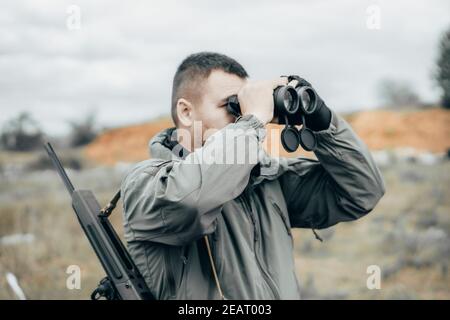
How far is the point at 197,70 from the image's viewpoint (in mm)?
3154

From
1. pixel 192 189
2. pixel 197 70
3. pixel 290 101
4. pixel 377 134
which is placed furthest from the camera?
pixel 377 134

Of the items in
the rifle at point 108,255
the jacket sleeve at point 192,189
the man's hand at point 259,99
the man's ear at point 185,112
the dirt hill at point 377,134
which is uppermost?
the man's hand at point 259,99

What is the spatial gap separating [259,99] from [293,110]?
14 centimetres

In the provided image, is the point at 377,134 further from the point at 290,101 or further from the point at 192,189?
the point at 192,189

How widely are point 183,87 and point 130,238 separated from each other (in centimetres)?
76

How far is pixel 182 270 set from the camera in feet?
8.72

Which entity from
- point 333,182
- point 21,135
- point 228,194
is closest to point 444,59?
point 21,135

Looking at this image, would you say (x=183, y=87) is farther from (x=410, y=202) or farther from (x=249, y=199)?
(x=410, y=202)

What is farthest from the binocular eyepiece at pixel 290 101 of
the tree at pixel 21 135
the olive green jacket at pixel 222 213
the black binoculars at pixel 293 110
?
the tree at pixel 21 135

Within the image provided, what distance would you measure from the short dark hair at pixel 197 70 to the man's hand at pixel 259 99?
25 cm

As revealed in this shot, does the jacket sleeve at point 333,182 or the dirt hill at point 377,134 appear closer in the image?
the jacket sleeve at point 333,182

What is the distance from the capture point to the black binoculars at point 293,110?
281 centimetres

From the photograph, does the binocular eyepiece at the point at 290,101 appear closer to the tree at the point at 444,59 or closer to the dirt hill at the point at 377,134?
the tree at the point at 444,59

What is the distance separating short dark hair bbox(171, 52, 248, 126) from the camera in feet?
10.2
